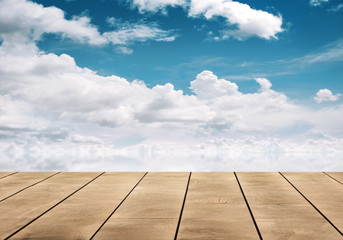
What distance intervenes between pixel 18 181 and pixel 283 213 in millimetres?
5904

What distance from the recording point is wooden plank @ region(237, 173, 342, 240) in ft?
14.6

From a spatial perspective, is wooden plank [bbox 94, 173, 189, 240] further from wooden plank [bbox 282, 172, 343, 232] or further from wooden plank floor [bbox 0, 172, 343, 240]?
wooden plank [bbox 282, 172, 343, 232]

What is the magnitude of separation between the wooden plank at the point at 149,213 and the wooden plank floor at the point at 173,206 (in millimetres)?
12

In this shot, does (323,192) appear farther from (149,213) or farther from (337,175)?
(149,213)

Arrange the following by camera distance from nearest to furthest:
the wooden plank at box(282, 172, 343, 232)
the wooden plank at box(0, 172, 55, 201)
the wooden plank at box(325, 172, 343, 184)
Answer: the wooden plank at box(282, 172, 343, 232) < the wooden plank at box(0, 172, 55, 201) < the wooden plank at box(325, 172, 343, 184)

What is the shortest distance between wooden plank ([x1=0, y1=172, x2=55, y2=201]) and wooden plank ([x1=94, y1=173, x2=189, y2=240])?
2.50 metres

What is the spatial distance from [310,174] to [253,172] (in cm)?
138

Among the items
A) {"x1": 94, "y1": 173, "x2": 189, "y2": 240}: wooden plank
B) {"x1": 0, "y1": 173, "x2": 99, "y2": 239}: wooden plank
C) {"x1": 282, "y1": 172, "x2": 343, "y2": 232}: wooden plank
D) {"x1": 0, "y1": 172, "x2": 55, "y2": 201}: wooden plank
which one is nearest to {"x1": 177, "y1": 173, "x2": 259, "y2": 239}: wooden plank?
{"x1": 94, "y1": 173, "x2": 189, "y2": 240}: wooden plank

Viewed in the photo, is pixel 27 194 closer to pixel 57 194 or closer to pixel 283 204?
pixel 57 194

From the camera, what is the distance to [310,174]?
8703 millimetres

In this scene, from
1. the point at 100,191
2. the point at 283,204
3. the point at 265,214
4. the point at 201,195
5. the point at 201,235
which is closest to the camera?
the point at 201,235

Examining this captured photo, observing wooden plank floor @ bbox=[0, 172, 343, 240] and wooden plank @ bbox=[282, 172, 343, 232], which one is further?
wooden plank @ bbox=[282, 172, 343, 232]

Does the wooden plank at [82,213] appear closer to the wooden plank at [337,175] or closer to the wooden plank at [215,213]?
the wooden plank at [215,213]

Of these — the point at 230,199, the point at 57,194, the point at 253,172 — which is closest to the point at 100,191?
the point at 57,194
